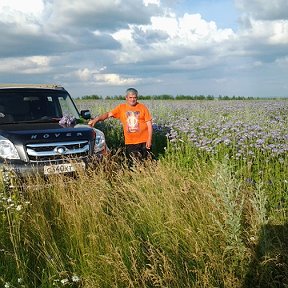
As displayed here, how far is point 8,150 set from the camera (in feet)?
21.3

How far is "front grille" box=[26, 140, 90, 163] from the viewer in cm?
659

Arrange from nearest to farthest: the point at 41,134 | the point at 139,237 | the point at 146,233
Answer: the point at 139,237 → the point at 146,233 → the point at 41,134

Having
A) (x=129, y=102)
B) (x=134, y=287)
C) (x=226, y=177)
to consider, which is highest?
(x=129, y=102)

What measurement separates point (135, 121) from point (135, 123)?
4 cm

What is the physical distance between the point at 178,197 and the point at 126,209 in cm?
70

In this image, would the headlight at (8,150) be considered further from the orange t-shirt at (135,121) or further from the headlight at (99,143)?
the orange t-shirt at (135,121)

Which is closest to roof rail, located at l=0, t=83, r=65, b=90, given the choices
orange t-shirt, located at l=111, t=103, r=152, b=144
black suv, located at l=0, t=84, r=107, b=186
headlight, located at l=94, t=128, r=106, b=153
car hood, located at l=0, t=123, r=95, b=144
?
black suv, located at l=0, t=84, r=107, b=186

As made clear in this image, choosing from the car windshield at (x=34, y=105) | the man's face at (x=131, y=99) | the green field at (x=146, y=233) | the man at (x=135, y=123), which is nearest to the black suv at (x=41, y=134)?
the car windshield at (x=34, y=105)

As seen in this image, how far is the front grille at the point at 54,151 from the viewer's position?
6.59 metres

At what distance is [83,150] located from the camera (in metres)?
7.11

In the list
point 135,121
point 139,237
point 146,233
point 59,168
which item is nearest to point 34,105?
point 135,121

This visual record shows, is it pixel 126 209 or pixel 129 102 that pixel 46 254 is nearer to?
pixel 126 209

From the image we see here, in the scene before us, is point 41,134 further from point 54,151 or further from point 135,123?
point 135,123

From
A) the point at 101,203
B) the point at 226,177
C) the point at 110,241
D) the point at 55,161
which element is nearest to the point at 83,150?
the point at 55,161
